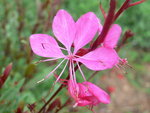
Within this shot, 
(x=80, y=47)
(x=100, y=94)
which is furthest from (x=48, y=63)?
(x=100, y=94)

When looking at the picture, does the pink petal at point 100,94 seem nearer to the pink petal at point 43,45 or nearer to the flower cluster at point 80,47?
the flower cluster at point 80,47

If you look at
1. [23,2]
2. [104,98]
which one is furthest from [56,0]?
[104,98]

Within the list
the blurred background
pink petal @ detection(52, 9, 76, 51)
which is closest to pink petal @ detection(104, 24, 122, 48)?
pink petal @ detection(52, 9, 76, 51)

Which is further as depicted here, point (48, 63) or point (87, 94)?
point (48, 63)

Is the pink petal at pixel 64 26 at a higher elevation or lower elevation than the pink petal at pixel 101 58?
higher

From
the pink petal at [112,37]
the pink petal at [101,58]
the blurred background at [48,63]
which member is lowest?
the blurred background at [48,63]

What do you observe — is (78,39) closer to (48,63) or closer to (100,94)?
(100,94)

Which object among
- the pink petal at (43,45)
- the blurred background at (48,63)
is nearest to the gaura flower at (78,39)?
the pink petal at (43,45)
